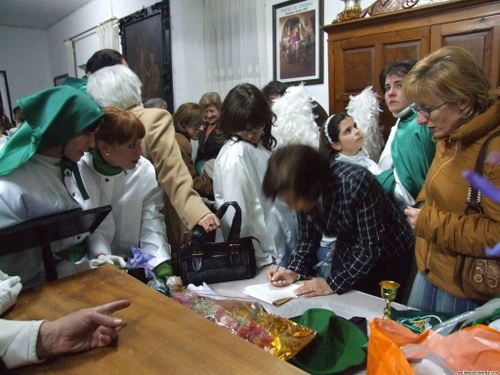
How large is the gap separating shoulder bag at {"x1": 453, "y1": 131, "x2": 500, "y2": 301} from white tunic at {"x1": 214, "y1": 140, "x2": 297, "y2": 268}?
0.90 metres

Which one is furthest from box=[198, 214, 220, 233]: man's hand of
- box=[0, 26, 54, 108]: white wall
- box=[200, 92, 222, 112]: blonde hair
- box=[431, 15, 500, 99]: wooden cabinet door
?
box=[0, 26, 54, 108]: white wall

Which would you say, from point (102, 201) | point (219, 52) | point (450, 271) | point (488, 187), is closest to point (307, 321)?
point (450, 271)

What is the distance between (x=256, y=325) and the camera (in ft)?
4.13

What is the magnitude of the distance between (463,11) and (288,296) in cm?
208

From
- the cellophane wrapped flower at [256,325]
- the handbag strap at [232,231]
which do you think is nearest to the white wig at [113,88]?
the handbag strap at [232,231]

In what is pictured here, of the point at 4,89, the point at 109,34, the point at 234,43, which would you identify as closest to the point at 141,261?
the point at 234,43

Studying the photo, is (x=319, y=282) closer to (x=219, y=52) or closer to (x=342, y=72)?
(x=342, y=72)

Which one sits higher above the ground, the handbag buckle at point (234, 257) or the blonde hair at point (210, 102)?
the blonde hair at point (210, 102)

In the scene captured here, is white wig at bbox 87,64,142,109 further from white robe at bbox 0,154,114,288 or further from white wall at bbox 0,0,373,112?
white wall at bbox 0,0,373,112

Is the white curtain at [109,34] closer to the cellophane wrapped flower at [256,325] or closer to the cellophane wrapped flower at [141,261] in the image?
the cellophane wrapped flower at [141,261]

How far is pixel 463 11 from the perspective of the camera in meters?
2.46

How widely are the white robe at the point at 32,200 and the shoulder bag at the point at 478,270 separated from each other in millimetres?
1347

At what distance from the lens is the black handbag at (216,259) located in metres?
1.77

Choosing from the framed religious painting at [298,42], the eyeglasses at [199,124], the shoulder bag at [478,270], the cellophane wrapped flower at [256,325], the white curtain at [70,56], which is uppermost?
the white curtain at [70,56]
